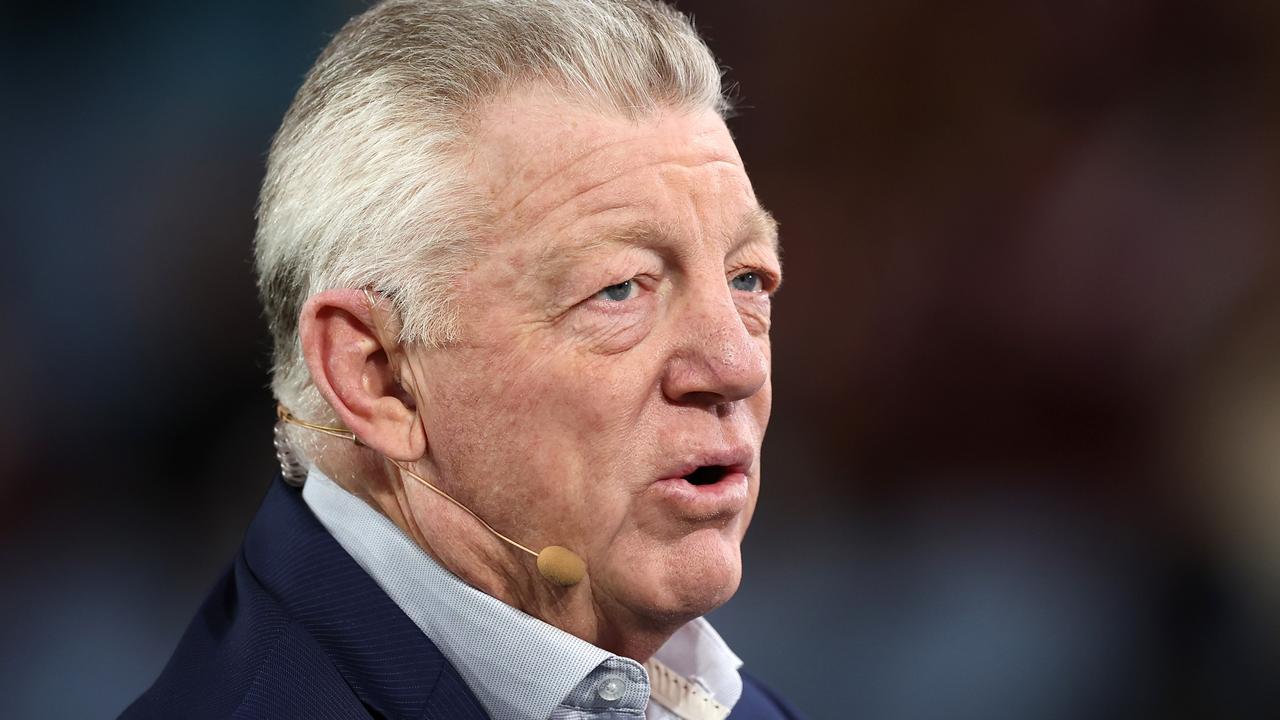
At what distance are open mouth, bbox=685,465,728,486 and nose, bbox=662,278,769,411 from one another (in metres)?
0.11

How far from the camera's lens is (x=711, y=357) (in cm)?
179

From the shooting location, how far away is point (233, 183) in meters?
3.34

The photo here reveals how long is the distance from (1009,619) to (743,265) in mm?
2193

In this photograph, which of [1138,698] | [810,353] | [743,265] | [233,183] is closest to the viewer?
[743,265]

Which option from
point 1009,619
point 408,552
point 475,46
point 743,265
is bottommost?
point 1009,619

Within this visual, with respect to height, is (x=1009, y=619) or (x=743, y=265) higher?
(x=743, y=265)

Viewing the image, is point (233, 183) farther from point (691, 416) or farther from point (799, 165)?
point (691, 416)

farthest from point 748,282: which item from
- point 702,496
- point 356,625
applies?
point 356,625

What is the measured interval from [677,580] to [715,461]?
0.18 m

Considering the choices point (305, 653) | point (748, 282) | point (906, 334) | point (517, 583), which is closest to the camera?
point (305, 653)

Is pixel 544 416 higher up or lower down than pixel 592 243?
lower down

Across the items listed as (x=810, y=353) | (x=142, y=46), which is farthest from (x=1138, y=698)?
(x=142, y=46)

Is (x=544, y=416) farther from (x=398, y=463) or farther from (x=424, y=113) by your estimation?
(x=424, y=113)

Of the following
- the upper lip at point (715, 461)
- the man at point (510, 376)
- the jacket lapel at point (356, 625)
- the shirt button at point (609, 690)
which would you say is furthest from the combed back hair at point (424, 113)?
the shirt button at point (609, 690)
